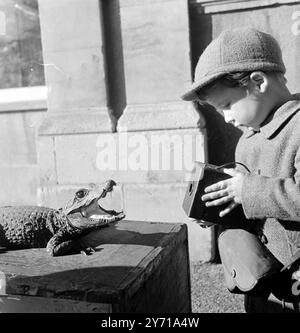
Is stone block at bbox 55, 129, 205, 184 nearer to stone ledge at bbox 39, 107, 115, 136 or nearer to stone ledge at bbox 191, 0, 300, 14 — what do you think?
stone ledge at bbox 39, 107, 115, 136

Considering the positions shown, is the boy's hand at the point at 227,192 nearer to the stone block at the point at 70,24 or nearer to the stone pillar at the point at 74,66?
the stone pillar at the point at 74,66

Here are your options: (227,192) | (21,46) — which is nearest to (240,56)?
(227,192)

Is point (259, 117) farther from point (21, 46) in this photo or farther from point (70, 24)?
point (21, 46)

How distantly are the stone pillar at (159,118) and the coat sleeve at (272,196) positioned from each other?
2.64m

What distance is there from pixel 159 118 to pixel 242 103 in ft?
8.80

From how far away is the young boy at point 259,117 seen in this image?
162cm

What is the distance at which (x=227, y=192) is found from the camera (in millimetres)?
1724

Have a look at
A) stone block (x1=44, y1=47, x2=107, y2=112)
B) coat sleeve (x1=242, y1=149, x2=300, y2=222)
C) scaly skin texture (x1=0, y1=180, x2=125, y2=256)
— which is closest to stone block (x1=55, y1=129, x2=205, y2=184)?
stone block (x1=44, y1=47, x2=107, y2=112)

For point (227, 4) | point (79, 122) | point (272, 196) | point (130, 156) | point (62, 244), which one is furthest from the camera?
point (79, 122)

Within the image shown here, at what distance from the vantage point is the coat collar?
5.42ft

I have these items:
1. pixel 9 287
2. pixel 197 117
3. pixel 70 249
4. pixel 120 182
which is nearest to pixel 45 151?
pixel 120 182

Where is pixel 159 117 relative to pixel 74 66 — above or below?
below
